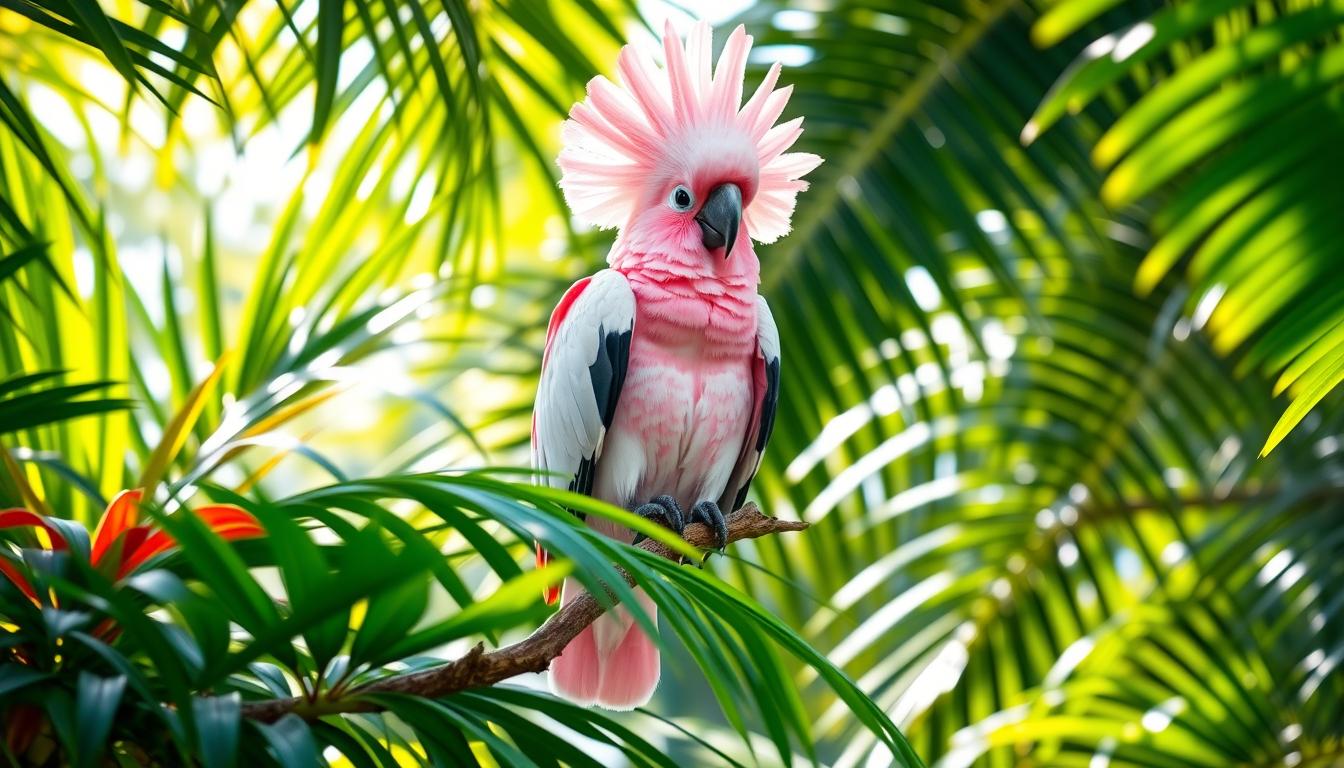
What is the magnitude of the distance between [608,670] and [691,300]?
1.91 ft

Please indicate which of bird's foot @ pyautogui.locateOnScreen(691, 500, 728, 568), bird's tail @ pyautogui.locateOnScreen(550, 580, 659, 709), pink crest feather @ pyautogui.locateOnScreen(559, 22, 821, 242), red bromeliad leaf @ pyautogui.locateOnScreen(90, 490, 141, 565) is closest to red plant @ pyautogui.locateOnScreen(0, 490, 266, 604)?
red bromeliad leaf @ pyautogui.locateOnScreen(90, 490, 141, 565)

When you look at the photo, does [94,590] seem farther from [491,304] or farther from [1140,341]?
[1140,341]

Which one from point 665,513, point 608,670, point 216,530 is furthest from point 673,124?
point 216,530

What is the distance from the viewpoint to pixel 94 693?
957 millimetres

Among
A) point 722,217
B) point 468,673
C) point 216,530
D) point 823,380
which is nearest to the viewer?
point 468,673

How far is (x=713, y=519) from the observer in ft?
6.30

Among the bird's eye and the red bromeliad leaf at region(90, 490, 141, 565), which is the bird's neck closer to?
the bird's eye

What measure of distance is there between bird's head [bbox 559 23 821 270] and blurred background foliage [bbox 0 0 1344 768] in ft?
0.61

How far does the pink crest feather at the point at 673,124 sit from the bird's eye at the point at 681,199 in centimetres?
3

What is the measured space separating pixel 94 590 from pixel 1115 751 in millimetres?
2213

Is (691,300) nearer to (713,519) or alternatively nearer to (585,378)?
(585,378)

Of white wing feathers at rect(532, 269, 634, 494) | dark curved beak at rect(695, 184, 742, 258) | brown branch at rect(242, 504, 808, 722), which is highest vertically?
dark curved beak at rect(695, 184, 742, 258)

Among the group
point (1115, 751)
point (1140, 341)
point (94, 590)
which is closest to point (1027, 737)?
point (1115, 751)

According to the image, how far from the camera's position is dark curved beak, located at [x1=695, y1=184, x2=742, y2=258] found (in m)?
1.89
